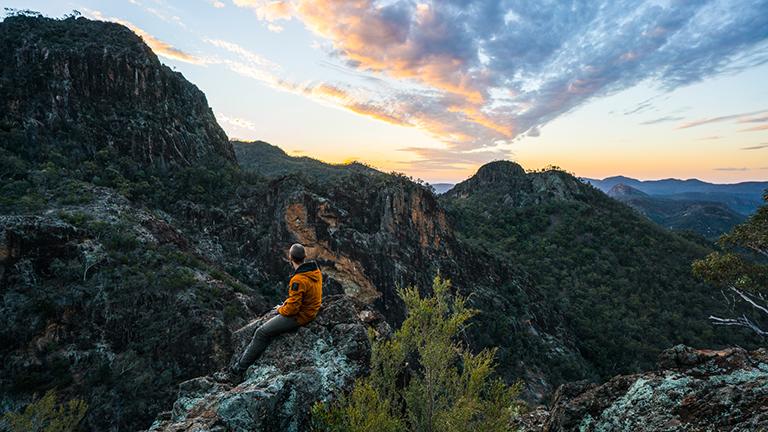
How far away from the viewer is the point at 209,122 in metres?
52.2

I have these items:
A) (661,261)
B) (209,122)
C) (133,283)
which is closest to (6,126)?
(209,122)

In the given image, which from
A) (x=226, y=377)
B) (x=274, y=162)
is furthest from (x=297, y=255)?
(x=274, y=162)

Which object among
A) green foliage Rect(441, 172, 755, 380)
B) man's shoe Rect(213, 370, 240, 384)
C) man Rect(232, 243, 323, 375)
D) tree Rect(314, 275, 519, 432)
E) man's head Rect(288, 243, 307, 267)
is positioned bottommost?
green foliage Rect(441, 172, 755, 380)

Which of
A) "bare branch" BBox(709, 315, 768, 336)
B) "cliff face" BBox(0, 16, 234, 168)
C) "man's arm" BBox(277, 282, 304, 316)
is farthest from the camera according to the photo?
"cliff face" BBox(0, 16, 234, 168)

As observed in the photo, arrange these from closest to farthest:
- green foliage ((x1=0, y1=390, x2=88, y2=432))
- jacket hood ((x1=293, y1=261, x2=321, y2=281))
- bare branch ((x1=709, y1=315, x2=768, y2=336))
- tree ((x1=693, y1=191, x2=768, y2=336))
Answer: jacket hood ((x1=293, y1=261, x2=321, y2=281)) < bare branch ((x1=709, y1=315, x2=768, y2=336)) < tree ((x1=693, y1=191, x2=768, y2=336)) < green foliage ((x1=0, y1=390, x2=88, y2=432))

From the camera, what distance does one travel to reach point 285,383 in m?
5.16

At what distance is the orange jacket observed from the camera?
5871mm

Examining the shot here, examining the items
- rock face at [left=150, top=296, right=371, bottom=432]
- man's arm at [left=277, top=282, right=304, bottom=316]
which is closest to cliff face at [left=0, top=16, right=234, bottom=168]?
rock face at [left=150, top=296, right=371, bottom=432]

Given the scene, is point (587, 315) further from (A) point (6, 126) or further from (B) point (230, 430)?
(A) point (6, 126)

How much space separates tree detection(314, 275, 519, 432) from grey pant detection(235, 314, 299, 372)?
160cm

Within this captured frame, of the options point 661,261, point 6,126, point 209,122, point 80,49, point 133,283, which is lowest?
point 661,261

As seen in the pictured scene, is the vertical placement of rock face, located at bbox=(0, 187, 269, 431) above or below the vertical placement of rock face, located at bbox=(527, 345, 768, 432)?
below

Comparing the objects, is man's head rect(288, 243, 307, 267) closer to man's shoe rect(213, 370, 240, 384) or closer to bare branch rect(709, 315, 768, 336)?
man's shoe rect(213, 370, 240, 384)

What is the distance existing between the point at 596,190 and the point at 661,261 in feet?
103
